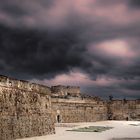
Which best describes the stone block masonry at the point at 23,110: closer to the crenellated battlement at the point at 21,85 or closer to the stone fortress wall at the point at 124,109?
the crenellated battlement at the point at 21,85

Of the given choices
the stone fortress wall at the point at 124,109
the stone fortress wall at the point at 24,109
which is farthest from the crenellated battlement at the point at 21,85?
the stone fortress wall at the point at 124,109

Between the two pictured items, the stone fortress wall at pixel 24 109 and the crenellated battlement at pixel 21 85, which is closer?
the stone fortress wall at pixel 24 109

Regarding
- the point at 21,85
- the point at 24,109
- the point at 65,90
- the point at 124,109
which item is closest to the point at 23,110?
the point at 24,109

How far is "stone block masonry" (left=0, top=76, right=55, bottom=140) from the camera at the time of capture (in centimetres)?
1789

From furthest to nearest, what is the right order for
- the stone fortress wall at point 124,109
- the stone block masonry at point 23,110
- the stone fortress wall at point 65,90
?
1. the stone fortress wall at point 124,109
2. the stone fortress wall at point 65,90
3. the stone block masonry at point 23,110

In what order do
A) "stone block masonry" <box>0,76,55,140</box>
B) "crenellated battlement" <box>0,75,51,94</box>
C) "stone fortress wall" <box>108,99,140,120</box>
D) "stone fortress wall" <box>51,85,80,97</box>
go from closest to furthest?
"stone block masonry" <box>0,76,55,140</box>
"crenellated battlement" <box>0,75,51,94</box>
"stone fortress wall" <box>51,85,80,97</box>
"stone fortress wall" <box>108,99,140,120</box>

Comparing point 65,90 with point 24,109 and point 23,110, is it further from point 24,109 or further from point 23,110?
point 23,110

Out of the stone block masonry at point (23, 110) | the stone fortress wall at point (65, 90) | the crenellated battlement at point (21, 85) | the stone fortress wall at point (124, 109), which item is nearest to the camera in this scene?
the stone block masonry at point (23, 110)

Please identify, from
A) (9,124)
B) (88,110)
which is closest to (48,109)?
(9,124)

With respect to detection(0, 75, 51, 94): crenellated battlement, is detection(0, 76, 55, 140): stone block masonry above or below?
below

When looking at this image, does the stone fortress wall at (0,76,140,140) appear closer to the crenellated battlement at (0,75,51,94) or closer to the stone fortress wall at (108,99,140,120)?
the crenellated battlement at (0,75,51,94)

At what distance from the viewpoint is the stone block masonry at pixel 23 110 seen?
17.9m

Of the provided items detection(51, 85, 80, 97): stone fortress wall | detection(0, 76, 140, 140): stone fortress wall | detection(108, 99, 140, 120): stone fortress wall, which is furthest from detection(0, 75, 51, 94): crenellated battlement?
detection(108, 99, 140, 120): stone fortress wall

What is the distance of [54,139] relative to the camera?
19.2 m
